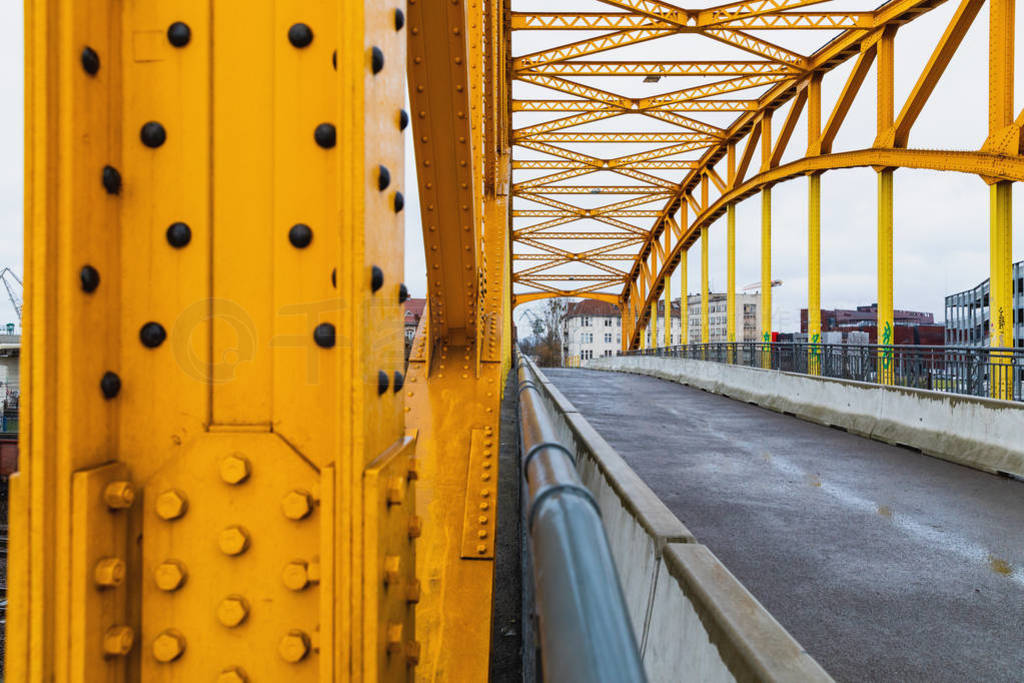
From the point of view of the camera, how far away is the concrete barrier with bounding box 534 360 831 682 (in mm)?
1915

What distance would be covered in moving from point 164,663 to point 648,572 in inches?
82.5

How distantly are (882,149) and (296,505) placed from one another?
17.6 metres

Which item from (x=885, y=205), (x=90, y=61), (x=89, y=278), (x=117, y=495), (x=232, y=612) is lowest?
(x=232, y=612)

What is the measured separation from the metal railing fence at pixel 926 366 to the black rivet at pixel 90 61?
12.1m

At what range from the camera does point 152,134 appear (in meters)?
1.39

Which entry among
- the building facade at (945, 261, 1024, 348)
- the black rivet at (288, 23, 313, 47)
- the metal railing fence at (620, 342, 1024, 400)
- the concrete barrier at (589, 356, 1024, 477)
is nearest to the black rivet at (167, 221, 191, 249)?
the black rivet at (288, 23, 313, 47)

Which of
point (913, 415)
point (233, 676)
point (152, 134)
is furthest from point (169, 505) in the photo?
point (913, 415)

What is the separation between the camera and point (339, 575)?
130cm

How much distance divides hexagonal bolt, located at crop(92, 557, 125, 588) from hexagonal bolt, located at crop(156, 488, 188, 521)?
111mm

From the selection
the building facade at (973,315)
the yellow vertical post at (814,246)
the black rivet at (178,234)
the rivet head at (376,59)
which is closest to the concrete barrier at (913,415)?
the yellow vertical post at (814,246)

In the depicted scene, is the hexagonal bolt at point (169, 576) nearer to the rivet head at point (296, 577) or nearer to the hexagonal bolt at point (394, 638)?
the rivet head at point (296, 577)

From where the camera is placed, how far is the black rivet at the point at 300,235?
1.40 meters

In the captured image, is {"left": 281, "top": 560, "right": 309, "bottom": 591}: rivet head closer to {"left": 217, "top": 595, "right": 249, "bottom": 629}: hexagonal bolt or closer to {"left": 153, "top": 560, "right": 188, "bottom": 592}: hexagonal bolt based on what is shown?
{"left": 217, "top": 595, "right": 249, "bottom": 629}: hexagonal bolt

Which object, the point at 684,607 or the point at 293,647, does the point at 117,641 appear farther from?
the point at 684,607
